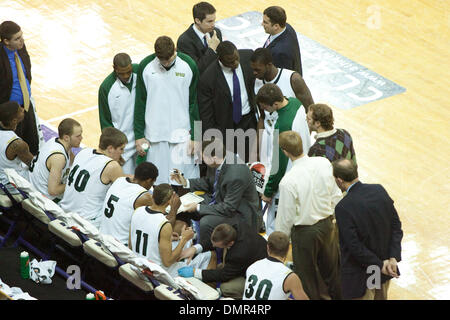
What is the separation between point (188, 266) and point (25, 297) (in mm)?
1440

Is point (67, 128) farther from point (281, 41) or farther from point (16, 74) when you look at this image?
point (281, 41)

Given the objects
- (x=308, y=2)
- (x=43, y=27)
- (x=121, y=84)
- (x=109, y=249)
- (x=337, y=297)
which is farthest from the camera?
(x=308, y=2)

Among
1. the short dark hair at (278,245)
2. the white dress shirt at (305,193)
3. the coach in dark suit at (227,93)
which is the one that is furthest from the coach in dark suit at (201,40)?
the short dark hair at (278,245)

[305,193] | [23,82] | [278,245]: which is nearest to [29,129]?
[23,82]

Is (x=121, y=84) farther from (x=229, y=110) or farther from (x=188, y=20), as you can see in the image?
(x=188, y=20)

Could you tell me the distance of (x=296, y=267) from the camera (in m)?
6.86

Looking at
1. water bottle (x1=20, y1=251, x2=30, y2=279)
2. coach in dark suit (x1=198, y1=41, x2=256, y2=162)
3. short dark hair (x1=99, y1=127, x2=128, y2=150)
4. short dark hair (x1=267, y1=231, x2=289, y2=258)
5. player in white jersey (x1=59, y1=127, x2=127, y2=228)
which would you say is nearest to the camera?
short dark hair (x1=267, y1=231, x2=289, y2=258)

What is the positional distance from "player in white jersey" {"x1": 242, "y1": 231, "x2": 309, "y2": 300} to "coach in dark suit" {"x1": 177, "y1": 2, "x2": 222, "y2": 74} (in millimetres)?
2913

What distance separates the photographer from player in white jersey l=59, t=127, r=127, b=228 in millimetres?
7039

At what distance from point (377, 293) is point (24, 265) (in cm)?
299


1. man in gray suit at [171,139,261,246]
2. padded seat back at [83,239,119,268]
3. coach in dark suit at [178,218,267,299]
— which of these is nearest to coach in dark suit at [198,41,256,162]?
man in gray suit at [171,139,261,246]

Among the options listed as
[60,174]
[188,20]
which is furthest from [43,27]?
[60,174]

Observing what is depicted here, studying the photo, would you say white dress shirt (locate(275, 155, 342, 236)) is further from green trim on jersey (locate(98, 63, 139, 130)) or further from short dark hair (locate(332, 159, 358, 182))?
green trim on jersey (locate(98, 63, 139, 130))

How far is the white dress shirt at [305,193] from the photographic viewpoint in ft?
21.4
